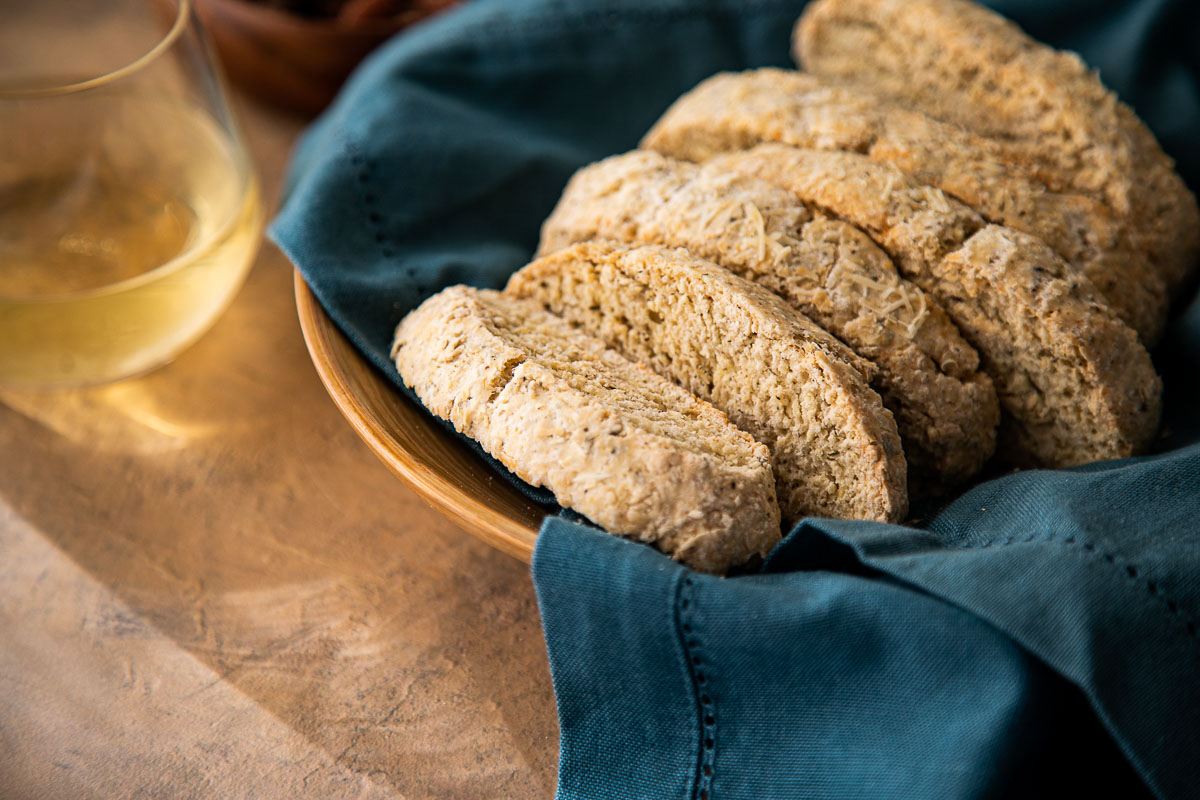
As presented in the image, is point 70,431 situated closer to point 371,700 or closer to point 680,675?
point 371,700

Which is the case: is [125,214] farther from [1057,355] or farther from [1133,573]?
[1133,573]

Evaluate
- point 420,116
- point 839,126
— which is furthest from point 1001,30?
point 420,116

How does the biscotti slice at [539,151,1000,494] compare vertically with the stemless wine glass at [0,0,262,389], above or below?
above

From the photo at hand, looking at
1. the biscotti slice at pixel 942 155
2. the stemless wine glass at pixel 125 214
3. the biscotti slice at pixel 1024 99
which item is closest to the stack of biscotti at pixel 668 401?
the biscotti slice at pixel 942 155

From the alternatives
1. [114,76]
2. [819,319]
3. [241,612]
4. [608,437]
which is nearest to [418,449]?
[608,437]

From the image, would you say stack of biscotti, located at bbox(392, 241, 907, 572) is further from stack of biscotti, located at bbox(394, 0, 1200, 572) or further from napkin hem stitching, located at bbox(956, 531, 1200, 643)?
napkin hem stitching, located at bbox(956, 531, 1200, 643)

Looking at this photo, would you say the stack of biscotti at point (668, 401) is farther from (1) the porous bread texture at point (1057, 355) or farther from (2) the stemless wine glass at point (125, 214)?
(2) the stemless wine glass at point (125, 214)

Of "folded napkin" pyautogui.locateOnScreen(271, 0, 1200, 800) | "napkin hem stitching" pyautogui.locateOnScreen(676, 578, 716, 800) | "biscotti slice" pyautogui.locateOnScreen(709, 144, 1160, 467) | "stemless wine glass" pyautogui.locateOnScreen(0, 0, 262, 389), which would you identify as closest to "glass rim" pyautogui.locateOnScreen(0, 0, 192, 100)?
"stemless wine glass" pyautogui.locateOnScreen(0, 0, 262, 389)

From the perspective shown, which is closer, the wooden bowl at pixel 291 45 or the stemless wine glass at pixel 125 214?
the stemless wine glass at pixel 125 214
